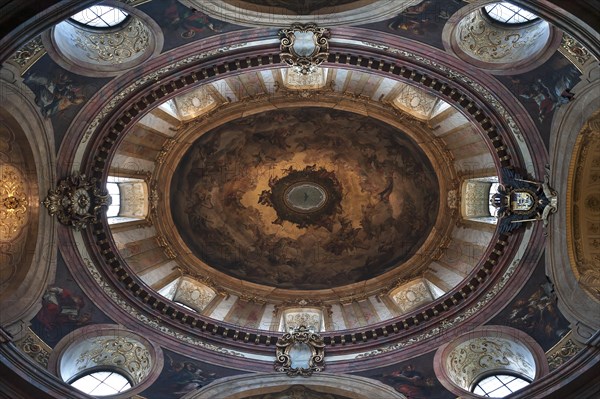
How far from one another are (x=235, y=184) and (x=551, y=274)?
14.3 metres

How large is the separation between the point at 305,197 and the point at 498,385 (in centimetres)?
1238

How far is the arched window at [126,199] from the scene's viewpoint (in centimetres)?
2433

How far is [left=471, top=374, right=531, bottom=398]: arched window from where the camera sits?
65.4 feet

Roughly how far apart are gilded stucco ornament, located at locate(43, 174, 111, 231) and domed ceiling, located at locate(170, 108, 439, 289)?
6.02 metres

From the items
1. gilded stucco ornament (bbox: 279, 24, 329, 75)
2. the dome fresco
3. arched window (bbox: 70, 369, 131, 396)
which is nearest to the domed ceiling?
the dome fresco

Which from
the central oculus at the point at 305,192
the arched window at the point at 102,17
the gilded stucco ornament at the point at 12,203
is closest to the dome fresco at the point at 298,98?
the gilded stucco ornament at the point at 12,203

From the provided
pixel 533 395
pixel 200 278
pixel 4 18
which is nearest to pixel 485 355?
pixel 533 395

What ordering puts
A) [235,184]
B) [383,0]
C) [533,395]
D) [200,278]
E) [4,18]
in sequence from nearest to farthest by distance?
[4,18] < [533,395] < [383,0] < [200,278] < [235,184]

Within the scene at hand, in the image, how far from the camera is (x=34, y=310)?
774 inches

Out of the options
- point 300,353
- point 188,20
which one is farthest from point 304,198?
point 188,20

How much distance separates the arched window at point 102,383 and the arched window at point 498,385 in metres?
11.1

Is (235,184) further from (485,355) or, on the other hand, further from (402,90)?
(485,355)

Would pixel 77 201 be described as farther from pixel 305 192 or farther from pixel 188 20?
pixel 305 192

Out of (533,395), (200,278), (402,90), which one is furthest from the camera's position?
(200,278)
